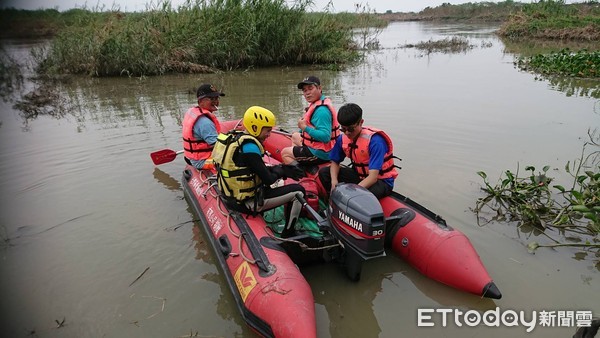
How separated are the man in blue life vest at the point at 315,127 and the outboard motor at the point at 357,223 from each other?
137 cm

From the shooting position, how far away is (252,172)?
134 inches

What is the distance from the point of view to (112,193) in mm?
5145

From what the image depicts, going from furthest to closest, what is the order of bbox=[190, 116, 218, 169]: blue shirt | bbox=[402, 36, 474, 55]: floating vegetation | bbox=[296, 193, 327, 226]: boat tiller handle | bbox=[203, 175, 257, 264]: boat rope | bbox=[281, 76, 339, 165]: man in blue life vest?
bbox=[402, 36, 474, 55]: floating vegetation, bbox=[190, 116, 218, 169]: blue shirt, bbox=[281, 76, 339, 165]: man in blue life vest, bbox=[296, 193, 327, 226]: boat tiller handle, bbox=[203, 175, 257, 264]: boat rope

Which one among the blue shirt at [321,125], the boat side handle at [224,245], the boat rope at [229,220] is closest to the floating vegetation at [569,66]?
the blue shirt at [321,125]

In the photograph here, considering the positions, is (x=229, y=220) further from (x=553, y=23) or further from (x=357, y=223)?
(x=553, y=23)

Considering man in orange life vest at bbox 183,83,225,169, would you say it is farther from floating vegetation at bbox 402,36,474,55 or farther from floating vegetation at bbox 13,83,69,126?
floating vegetation at bbox 402,36,474,55

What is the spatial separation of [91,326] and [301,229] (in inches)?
76.1

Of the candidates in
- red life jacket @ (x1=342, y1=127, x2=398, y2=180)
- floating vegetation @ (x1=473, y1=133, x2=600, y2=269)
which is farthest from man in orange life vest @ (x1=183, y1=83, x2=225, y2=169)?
floating vegetation @ (x1=473, y1=133, x2=600, y2=269)

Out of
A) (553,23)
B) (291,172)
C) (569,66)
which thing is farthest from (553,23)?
(291,172)

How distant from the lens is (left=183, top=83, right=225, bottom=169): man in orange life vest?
4.65 m

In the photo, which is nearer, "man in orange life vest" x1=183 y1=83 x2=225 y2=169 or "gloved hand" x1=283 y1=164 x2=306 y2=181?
"gloved hand" x1=283 y1=164 x2=306 y2=181

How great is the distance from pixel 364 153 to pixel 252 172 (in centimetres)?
110

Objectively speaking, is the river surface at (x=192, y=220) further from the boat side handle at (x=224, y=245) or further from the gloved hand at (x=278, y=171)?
the gloved hand at (x=278, y=171)

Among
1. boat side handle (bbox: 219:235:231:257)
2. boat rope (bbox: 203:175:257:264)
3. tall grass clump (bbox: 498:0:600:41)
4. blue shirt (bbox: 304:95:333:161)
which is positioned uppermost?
tall grass clump (bbox: 498:0:600:41)
